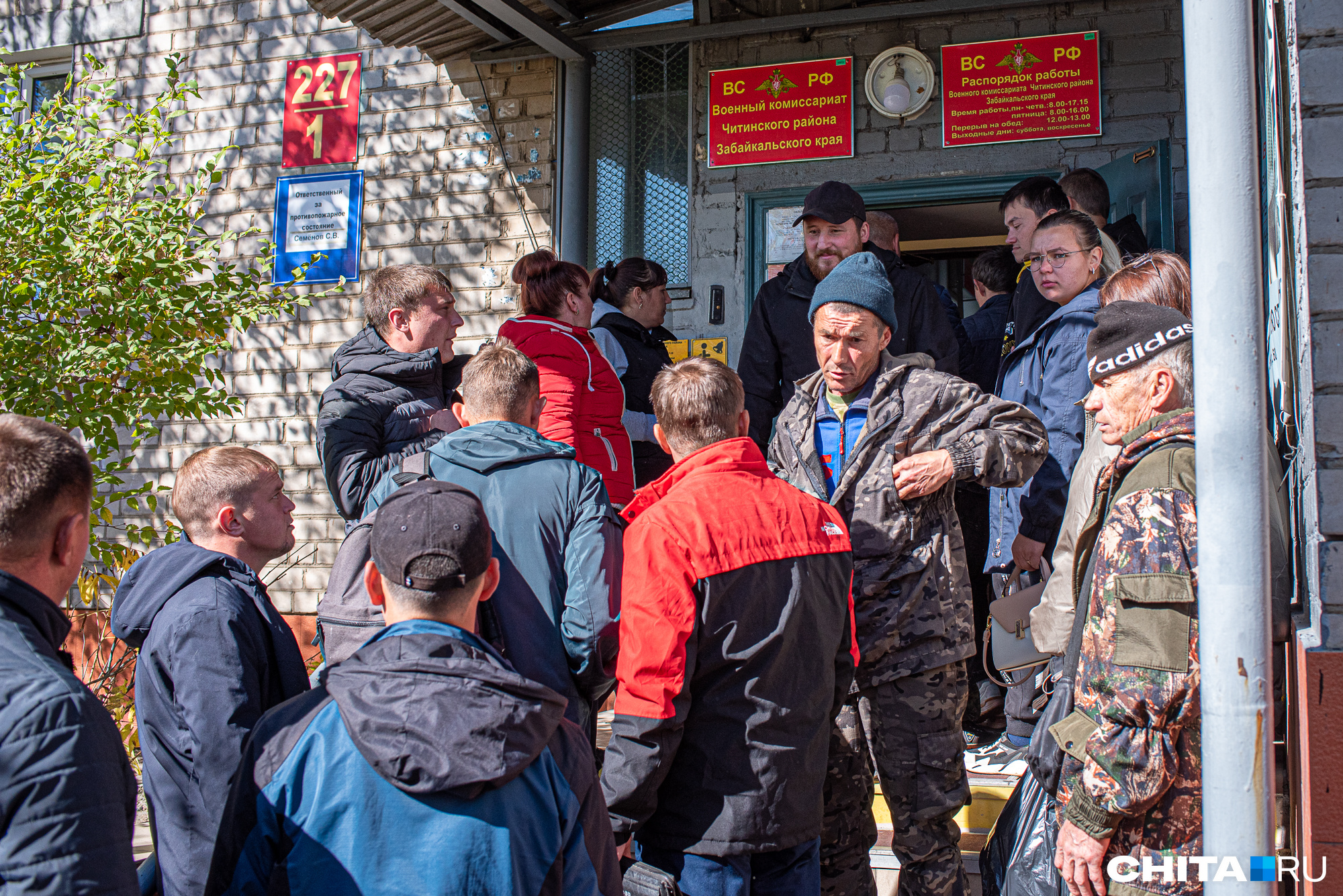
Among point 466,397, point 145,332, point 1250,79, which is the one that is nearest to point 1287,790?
point 1250,79

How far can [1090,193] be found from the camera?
4.66m

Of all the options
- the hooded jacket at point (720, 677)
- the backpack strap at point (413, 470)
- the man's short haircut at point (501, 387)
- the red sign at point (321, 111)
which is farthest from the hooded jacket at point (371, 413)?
the red sign at point (321, 111)

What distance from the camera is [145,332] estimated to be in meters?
4.52

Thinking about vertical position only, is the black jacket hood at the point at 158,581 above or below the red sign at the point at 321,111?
below

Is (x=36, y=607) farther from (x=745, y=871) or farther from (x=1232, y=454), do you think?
(x=1232, y=454)

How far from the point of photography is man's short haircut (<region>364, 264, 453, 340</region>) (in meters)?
3.42

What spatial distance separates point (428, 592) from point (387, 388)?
1824mm

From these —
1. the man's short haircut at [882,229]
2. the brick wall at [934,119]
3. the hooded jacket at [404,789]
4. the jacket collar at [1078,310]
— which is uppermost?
the brick wall at [934,119]

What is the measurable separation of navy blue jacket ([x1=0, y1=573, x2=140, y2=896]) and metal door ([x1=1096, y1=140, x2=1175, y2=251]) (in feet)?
16.3

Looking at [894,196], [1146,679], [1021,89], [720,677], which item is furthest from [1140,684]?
[1021,89]

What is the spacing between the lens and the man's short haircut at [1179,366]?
2.17 meters

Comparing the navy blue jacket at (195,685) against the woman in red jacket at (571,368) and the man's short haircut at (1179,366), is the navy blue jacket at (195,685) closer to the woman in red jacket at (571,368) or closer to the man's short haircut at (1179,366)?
the woman in red jacket at (571,368)

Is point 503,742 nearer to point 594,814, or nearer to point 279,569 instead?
point 594,814

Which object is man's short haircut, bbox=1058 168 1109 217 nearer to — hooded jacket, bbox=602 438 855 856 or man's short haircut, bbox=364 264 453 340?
man's short haircut, bbox=364 264 453 340
